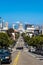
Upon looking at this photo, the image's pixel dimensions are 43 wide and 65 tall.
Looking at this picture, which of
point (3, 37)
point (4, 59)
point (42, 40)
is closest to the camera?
point (4, 59)

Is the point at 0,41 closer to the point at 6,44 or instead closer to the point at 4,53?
the point at 6,44

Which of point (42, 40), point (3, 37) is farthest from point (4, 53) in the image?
point (3, 37)

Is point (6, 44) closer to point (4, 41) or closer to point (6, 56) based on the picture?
point (4, 41)

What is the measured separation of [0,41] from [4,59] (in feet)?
260

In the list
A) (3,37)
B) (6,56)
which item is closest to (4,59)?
(6,56)

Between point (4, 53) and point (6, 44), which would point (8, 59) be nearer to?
point (4, 53)

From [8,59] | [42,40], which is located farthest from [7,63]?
[42,40]

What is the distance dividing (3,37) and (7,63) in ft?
281

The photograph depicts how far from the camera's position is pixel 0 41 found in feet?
355

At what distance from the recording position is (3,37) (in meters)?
115

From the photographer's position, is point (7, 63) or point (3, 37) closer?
point (7, 63)

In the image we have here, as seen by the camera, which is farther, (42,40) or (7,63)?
(42,40)

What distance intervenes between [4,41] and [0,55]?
81.1 meters

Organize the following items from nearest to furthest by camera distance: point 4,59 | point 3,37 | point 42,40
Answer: point 4,59 → point 42,40 → point 3,37
